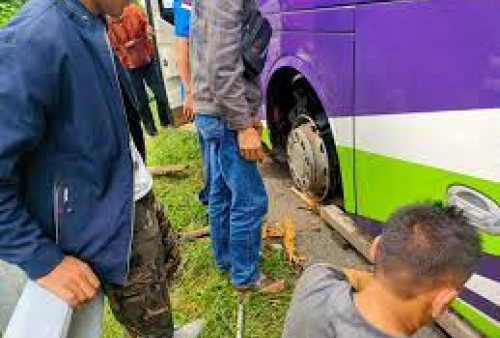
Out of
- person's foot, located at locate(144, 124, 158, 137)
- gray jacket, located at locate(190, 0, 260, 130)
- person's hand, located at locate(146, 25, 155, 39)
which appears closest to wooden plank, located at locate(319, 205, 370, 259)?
gray jacket, located at locate(190, 0, 260, 130)

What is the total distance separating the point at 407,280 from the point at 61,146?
1.03 m

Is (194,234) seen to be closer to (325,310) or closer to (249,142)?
(249,142)

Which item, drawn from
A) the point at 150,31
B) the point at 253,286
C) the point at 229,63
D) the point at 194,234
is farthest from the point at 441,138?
the point at 150,31

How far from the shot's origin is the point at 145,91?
7.03 meters

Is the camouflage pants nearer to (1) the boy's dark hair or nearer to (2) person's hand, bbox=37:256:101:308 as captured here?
(2) person's hand, bbox=37:256:101:308

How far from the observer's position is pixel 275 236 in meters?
3.89

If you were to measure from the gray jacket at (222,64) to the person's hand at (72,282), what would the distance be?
3.41 ft

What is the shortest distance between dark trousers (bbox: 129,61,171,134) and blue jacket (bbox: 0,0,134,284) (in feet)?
16.0

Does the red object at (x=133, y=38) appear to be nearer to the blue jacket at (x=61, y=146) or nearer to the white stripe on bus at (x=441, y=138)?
the white stripe on bus at (x=441, y=138)

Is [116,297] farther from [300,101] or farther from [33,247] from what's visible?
[300,101]

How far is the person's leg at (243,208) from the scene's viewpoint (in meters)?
2.88

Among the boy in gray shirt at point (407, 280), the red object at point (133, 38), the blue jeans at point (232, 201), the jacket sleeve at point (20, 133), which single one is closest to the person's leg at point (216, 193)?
the blue jeans at point (232, 201)

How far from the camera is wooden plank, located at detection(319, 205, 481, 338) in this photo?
8.32ft

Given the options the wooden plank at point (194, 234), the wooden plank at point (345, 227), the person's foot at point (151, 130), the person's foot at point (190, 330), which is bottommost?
the person's foot at point (190, 330)
